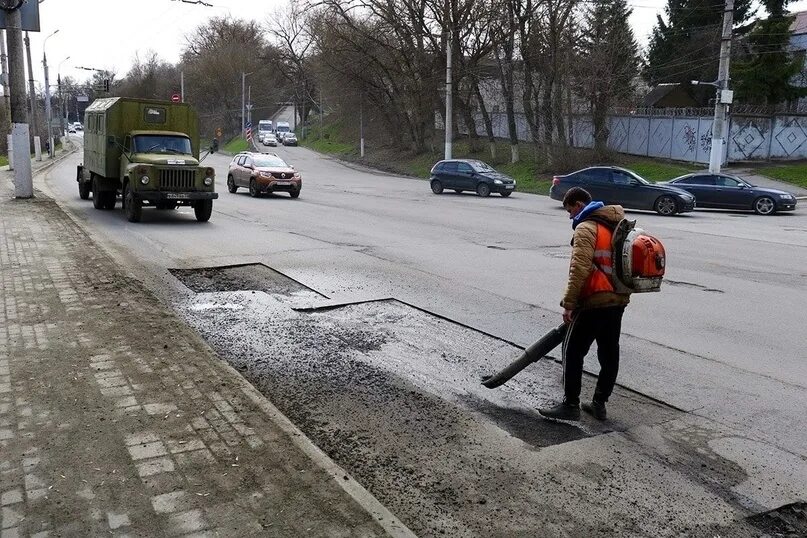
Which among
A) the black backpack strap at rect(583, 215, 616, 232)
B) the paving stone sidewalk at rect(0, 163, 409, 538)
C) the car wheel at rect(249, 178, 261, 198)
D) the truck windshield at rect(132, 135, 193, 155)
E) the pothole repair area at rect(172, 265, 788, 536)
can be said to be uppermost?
the truck windshield at rect(132, 135, 193, 155)

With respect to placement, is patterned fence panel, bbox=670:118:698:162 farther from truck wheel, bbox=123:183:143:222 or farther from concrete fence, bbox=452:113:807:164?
truck wheel, bbox=123:183:143:222

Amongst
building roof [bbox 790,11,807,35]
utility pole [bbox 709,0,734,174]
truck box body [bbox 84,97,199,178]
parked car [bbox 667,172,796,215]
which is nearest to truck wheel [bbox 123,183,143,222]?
truck box body [bbox 84,97,199,178]

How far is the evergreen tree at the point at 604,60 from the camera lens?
37125 mm

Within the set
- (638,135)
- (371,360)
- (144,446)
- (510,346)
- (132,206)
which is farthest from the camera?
(638,135)

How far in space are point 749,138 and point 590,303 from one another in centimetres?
3724

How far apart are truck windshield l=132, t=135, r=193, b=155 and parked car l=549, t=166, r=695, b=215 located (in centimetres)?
1282

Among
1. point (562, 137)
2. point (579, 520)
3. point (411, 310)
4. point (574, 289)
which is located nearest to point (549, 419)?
point (574, 289)

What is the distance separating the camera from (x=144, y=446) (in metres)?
4.30

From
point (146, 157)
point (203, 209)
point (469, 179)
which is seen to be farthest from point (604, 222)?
point (469, 179)

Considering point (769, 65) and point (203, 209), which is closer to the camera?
point (203, 209)

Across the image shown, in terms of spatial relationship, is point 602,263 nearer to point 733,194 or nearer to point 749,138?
point 733,194

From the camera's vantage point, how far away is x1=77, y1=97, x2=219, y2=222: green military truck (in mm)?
16234

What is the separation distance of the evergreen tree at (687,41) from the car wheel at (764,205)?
25214mm

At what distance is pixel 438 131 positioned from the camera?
59.9m
